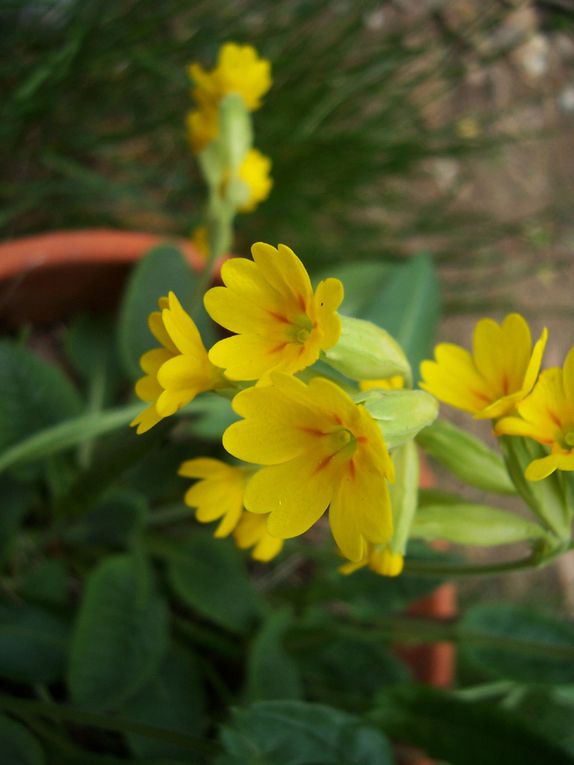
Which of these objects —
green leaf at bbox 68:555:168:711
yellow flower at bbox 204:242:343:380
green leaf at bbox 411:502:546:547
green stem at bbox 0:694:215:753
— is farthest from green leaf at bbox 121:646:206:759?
yellow flower at bbox 204:242:343:380

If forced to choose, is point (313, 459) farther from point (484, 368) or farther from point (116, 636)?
point (116, 636)

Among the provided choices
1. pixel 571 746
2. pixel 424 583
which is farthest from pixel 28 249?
pixel 571 746

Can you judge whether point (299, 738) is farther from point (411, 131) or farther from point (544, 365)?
point (544, 365)

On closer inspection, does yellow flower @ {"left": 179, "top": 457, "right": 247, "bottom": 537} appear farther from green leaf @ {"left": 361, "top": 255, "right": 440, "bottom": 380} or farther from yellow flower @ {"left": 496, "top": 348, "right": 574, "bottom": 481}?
green leaf @ {"left": 361, "top": 255, "right": 440, "bottom": 380}

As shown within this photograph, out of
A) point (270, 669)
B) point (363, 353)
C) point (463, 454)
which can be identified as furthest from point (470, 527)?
point (270, 669)

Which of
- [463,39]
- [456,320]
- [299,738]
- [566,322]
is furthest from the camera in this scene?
[566,322]
